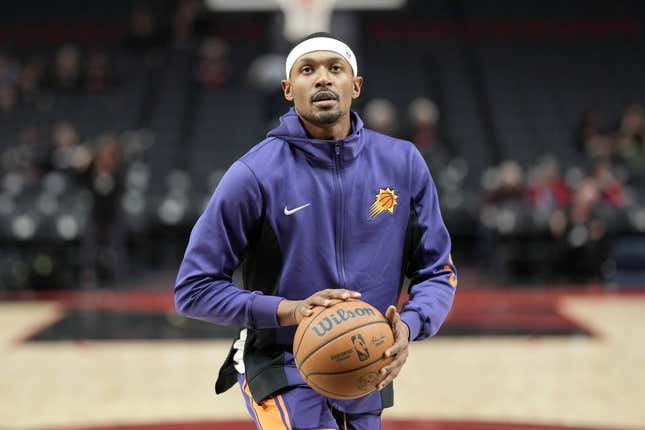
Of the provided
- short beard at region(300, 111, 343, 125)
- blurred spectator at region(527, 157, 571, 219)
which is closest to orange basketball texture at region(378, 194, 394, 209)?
short beard at region(300, 111, 343, 125)

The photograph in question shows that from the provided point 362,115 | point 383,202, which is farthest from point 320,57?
point 362,115

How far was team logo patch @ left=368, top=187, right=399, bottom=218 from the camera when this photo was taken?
2.54 meters

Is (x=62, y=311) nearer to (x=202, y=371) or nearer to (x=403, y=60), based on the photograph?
(x=202, y=371)

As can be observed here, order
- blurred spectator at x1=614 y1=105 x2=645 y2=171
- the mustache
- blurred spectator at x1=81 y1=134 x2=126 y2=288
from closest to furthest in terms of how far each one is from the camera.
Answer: the mustache, blurred spectator at x1=81 y1=134 x2=126 y2=288, blurred spectator at x1=614 y1=105 x2=645 y2=171

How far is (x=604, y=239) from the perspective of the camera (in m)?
10.0

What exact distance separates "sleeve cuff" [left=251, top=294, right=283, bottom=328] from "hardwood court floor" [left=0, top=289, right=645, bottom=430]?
2373mm

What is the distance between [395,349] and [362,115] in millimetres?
8770

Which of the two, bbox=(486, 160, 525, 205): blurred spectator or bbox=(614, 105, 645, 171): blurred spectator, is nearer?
bbox=(486, 160, 525, 205): blurred spectator

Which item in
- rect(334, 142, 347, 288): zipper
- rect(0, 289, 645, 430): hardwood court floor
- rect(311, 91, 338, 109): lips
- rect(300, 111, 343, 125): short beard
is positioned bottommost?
rect(0, 289, 645, 430): hardwood court floor

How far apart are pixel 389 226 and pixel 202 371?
13.2ft

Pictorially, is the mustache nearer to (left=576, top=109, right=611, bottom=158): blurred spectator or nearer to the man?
the man

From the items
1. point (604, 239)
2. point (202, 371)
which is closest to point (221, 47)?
point (604, 239)

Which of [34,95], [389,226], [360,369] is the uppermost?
[34,95]

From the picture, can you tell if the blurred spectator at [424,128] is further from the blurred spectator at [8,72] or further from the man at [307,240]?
the man at [307,240]
